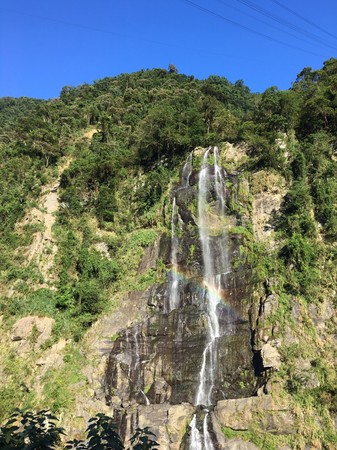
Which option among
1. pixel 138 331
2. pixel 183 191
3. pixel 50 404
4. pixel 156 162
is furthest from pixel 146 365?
pixel 156 162

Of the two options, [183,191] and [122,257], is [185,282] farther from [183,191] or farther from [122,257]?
[183,191]

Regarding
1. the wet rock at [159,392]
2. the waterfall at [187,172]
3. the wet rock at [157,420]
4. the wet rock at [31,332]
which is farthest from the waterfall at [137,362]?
the waterfall at [187,172]

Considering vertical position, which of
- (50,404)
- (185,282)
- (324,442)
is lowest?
(324,442)

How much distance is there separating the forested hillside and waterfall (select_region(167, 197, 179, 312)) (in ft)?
1.78

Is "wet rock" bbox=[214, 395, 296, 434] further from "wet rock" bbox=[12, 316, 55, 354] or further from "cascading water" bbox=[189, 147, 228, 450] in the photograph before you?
"wet rock" bbox=[12, 316, 55, 354]

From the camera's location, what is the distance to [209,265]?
24.6m

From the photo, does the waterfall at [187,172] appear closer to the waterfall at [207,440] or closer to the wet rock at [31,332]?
the wet rock at [31,332]

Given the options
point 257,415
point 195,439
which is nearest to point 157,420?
point 195,439

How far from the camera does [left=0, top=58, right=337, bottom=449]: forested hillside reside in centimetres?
1878

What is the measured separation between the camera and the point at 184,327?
21.4 metres

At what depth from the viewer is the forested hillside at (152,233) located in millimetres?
18781

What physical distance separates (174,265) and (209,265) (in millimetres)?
→ 2435

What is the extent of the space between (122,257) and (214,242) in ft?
22.6

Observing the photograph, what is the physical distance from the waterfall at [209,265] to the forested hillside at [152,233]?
920 mm
